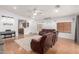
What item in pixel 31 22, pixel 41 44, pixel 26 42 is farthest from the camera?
pixel 26 42

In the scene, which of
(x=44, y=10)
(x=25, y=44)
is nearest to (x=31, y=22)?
(x=44, y=10)

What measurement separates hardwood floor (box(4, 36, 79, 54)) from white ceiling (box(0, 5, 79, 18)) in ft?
3.11

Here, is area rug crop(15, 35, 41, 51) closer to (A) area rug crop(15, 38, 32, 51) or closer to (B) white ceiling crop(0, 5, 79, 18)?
(A) area rug crop(15, 38, 32, 51)

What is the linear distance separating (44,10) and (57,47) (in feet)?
5.88

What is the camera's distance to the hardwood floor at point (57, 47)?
10.4ft

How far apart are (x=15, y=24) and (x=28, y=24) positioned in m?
0.43

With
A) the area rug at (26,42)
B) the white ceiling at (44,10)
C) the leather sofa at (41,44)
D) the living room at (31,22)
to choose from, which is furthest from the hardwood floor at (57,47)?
the white ceiling at (44,10)

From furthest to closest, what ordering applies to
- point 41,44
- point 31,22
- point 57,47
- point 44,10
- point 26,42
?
point 57,47 < point 26,42 < point 41,44 < point 31,22 < point 44,10

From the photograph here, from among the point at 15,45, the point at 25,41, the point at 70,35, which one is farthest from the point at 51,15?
the point at 15,45

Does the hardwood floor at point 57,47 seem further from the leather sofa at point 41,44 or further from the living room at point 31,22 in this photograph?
the leather sofa at point 41,44

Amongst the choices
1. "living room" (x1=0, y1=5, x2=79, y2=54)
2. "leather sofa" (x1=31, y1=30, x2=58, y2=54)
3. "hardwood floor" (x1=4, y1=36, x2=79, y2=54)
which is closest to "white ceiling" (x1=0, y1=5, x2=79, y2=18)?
"living room" (x1=0, y1=5, x2=79, y2=54)

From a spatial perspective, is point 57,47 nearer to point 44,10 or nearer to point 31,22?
point 31,22

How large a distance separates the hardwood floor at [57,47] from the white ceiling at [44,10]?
3.11 feet

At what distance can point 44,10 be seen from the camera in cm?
310
